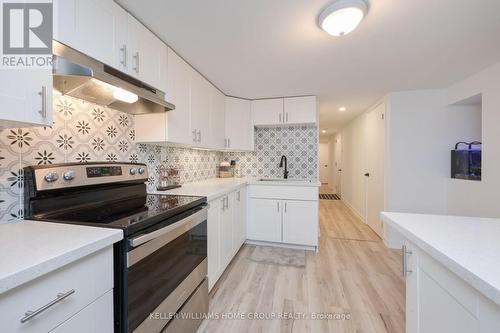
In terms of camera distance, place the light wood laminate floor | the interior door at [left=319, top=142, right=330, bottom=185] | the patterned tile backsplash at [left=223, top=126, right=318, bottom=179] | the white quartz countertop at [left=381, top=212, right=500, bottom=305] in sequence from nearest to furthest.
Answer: the white quartz countertop at [left=381, top=212, right=500, bottom=305] → the light wood laminate floor → the patterned tile backsplash at [left=223, top=126, right=318, bottom=179] → the interior door at [left=319, top=142, right=330, bottom=185]

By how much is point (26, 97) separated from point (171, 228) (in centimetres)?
80

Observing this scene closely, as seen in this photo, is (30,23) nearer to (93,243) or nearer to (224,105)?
(93,243)

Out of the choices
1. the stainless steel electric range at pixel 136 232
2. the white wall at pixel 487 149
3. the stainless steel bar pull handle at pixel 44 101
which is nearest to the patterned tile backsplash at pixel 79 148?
the stainless steel electric range at pixel 136 232

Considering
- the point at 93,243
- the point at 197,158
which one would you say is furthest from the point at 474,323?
the point at 197,158

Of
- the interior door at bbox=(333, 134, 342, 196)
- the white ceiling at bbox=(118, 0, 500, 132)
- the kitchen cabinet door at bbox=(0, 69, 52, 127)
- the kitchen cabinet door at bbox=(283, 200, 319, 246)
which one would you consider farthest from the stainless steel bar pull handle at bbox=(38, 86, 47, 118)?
the interior door at bbox=(333, 134, 342, 196)

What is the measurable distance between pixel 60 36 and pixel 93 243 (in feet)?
3.06

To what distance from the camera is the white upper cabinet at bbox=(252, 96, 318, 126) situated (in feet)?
9.55

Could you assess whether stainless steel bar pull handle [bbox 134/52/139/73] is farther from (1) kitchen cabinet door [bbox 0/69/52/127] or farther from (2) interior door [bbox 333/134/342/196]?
(2) interior door [bbox 333/134/342/196]

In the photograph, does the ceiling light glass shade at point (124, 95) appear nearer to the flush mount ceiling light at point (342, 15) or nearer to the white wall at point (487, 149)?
the flush mount ceiling light at point (342, 15)

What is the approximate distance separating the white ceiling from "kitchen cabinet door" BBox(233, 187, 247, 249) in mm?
1368

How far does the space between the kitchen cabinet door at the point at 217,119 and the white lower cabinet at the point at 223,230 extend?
0.69m

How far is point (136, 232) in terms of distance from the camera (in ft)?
3.01

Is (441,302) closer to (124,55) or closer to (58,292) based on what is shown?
(58,292)

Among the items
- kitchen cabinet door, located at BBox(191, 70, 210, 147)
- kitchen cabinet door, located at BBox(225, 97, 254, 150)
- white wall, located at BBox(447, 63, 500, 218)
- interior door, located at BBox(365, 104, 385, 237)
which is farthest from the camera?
interior door, located at BBox(365, 104, 385, 237)
